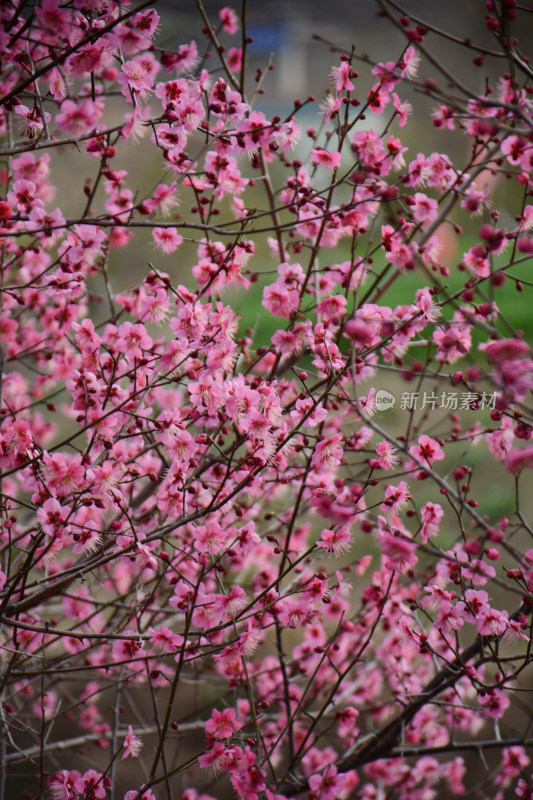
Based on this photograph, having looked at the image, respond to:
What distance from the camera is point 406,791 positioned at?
3146mm

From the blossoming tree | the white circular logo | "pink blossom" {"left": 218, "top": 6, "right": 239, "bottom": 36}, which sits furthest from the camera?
"pink blossom" {"left": 218, "top": 6, "right": 239, "bottom": 36}

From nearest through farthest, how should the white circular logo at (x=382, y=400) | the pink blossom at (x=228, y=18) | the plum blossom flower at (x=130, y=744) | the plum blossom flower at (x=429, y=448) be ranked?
the plum blossom flower at (x=130, y=744) < the plum blossom flower at (x=429, y=448) < the white circular logo at (x=382, y=400) < the pink blossom at (x=228, y=18)

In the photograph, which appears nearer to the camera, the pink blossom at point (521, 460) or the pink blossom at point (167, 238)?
the pink blossom at point (521, 460)

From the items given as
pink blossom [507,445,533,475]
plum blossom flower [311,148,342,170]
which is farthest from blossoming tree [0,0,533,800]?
pink blossom [507,445,533,475]

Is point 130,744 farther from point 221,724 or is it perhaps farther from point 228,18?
point 228,18

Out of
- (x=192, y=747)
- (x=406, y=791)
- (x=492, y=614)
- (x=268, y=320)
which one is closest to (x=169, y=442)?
(x=492, y=614)

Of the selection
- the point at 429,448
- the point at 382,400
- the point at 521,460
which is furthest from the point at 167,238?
the point at 521,460

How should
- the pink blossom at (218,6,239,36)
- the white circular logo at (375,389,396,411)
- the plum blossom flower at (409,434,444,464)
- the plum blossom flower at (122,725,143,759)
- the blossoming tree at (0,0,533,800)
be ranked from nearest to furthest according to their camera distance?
the blossoming tree at (0,0,533,800) → the plum blossom flower at (122,725,143,759) → the plum blossom flower at (409,434,444,464) → the white circular logo at (375,389,396,411) → the pink blossom at (218,6,239,36)

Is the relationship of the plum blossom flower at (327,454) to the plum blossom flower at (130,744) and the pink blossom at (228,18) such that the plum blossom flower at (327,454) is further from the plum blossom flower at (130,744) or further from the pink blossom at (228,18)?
the pink blossom at (228,18)

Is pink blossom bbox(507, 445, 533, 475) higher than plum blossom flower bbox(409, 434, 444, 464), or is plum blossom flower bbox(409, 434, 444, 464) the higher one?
plum blossom flower bbox(409, 434, 444, 464)

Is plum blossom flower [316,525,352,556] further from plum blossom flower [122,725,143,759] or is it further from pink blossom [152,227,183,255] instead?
pink blossom [152,227,183,255]

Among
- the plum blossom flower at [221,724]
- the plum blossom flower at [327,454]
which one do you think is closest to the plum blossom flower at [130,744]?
the plum blossom flower at [221,724]

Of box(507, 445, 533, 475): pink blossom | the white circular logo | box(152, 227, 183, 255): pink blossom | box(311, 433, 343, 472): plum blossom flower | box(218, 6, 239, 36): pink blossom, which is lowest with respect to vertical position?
box(507, 445, 533, 475): pink blossom

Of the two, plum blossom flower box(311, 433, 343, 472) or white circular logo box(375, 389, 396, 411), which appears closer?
plum blossom flower box(311, 433, 343, 472)
